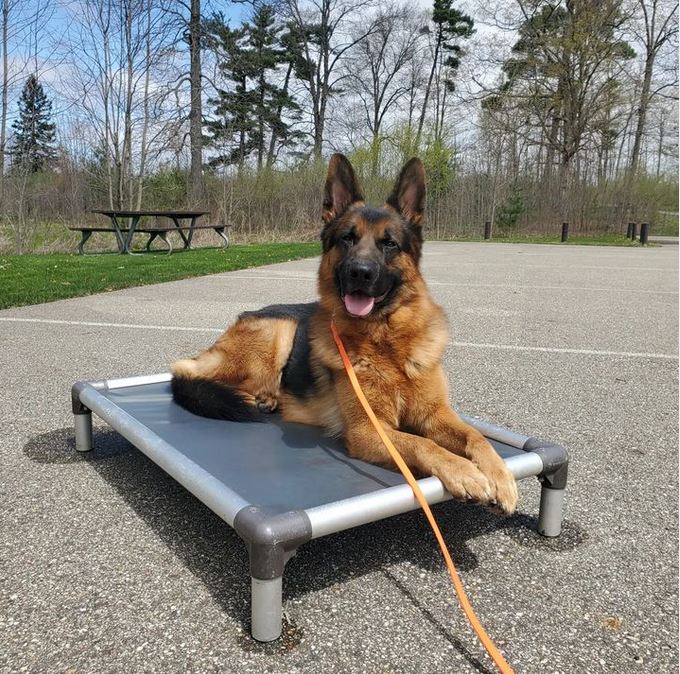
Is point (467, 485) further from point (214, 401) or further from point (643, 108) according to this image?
point (643, 108)

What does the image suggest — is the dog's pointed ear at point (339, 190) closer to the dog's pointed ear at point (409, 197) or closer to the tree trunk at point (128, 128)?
the dog's pointed ear at point (409, 197)

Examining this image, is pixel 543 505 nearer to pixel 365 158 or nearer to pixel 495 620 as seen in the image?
pixel 495 620

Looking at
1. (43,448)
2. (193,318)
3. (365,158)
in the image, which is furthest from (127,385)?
(365,158)

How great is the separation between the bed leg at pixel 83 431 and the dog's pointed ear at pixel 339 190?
6.19ft

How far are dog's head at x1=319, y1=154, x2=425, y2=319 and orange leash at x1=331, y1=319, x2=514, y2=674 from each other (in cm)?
25

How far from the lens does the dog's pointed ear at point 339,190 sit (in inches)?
133

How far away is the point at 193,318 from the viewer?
28.0 feet

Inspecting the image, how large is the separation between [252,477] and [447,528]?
1005 millimetres

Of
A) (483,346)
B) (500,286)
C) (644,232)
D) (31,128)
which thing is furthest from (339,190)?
(644,232)

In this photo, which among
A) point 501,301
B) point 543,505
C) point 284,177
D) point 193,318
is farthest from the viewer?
point 284,177

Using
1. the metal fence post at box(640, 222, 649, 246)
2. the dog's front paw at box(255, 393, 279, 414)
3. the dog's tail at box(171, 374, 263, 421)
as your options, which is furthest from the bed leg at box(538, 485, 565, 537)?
the metal fence post at box(640, 222, 649, 246)

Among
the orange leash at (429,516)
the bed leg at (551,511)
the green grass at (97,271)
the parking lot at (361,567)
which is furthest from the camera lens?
the green grass at (97,271)


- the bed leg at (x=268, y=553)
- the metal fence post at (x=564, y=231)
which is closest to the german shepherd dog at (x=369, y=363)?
the bed leg at (x=268, y=553)

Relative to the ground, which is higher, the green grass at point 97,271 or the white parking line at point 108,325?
the green grass at point 97,271
